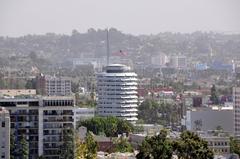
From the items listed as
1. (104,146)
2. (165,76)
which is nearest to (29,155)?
(104,146)

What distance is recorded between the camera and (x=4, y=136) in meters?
42.9

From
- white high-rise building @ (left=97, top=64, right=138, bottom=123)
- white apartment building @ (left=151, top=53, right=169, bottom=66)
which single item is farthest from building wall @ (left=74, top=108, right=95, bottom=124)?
white apartment building @ (left=151, top=53, right=169, bottom=66)

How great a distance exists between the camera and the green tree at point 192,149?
39438 millimetres

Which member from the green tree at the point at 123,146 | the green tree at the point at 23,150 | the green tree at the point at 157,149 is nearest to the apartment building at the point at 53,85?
the green tree at the point at 123,146

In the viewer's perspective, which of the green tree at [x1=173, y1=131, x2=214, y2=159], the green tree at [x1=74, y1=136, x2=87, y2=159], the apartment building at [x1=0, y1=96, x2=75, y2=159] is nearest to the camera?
the green tree at [x1=173, y1=131, x2=214, y2=159]

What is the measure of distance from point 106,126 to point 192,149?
28128 mm

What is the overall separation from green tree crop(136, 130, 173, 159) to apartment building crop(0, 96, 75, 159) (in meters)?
5.76

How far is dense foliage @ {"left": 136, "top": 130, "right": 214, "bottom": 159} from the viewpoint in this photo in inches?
1556

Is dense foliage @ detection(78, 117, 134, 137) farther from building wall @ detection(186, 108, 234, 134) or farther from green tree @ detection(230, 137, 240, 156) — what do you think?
green tree @ detection(230, 137, 240, 156)

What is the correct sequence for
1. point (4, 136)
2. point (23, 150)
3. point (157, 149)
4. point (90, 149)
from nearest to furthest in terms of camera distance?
point (157, 149) < point (4, 136) < point (23, 150) < point (90, 149)

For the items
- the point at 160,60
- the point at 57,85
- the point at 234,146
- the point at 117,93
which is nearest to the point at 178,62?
the point at 160,60

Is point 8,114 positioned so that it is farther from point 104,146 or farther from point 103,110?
point 103,110

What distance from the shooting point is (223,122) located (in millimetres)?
77500

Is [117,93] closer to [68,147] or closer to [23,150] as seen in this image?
[68,147]
